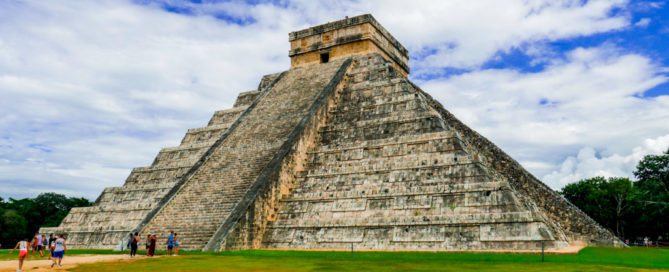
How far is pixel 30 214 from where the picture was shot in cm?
4262

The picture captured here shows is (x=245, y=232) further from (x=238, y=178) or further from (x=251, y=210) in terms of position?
(x=238, y=178)

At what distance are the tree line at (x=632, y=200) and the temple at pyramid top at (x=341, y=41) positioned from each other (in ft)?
45.9

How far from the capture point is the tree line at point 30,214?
38438 mm

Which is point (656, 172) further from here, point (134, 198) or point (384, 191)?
point (134, 198)

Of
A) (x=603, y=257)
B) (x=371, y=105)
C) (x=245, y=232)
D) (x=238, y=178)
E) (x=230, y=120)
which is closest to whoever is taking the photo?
(x=603, y=257)

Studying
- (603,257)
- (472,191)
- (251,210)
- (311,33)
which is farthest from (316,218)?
(311,33)

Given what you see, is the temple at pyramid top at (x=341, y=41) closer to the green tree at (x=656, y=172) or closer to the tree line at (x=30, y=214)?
the green tree at (x=656, y=172)

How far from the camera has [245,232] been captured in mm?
13062

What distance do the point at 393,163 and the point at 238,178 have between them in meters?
4.71

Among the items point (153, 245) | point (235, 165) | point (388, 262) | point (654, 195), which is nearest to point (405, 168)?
point (388, 262)

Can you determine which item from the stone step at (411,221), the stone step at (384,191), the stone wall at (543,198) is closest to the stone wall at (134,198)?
the stone step at (384,191)

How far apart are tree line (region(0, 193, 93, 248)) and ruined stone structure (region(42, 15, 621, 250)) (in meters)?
25.5

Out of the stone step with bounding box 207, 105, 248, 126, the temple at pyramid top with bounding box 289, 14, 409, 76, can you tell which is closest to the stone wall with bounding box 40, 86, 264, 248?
the stone step with bounding box 207, 105, 248, 126

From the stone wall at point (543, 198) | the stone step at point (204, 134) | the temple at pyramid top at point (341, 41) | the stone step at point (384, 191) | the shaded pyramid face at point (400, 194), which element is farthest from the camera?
the temple at pyramid top at point (341, 41)
